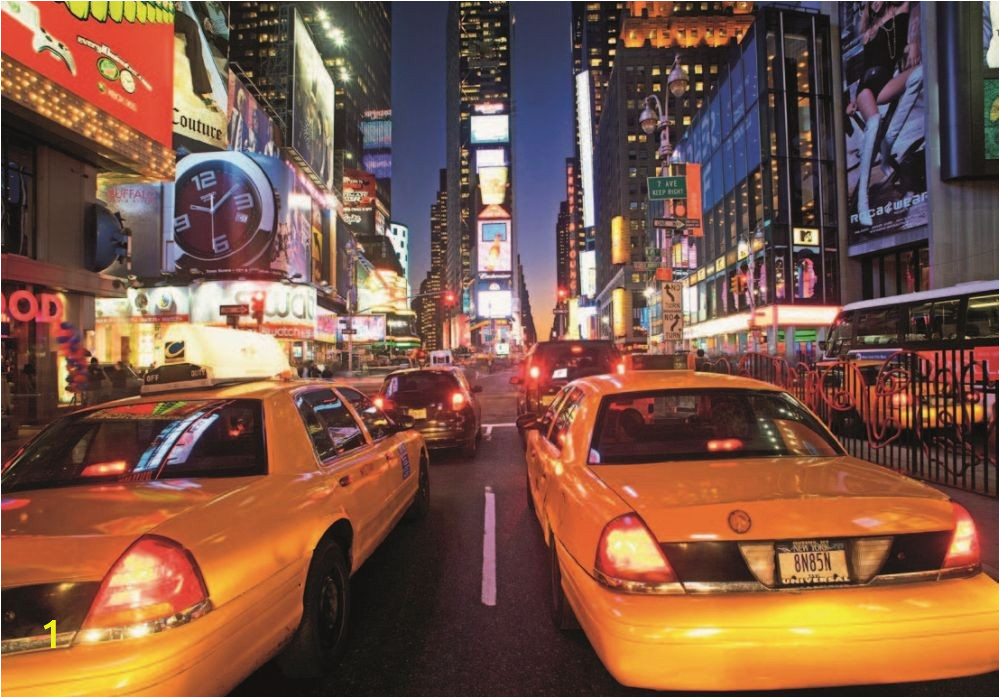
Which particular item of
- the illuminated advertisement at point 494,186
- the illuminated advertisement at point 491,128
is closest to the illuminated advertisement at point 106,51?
the illuminated advertisement at point 494,186

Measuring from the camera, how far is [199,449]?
3.29 m

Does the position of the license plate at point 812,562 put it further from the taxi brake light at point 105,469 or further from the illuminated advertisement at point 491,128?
the illuminated advertisement at point 491,128

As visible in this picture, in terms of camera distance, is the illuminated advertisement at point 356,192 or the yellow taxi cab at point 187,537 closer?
the yellow taxi cab at point 187,537

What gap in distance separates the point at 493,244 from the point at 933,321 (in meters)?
115

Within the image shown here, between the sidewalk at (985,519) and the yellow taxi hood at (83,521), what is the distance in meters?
4.87

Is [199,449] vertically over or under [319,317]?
under

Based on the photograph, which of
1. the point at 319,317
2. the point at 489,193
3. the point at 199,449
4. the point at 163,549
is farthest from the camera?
the point at 489,193

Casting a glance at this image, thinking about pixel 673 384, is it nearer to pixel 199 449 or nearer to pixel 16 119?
pixel 199 449

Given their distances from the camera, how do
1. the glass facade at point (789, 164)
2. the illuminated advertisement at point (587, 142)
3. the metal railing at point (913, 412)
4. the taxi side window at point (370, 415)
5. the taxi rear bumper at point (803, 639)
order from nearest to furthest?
the taxi rear bumper at point (803, 639)
the taxi side window at point (370, 415)
the metal railing at point (913, 412)
the glass facade at point (789, 164)
the illuminated advertisement at point (587, 142)

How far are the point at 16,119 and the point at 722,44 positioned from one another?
117856mm

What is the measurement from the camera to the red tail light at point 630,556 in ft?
7.66

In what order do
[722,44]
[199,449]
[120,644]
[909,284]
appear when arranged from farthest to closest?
1. [722,44]
2. [909,284]
3. [199,449]
4. [120,644]

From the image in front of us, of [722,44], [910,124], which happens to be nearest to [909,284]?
[910,124]

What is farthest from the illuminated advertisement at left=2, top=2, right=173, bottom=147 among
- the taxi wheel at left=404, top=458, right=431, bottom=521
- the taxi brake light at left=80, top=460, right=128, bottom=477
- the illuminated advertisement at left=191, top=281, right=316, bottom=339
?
the illuminated advertisement at left=191, top=281, right=316, bottom=339
